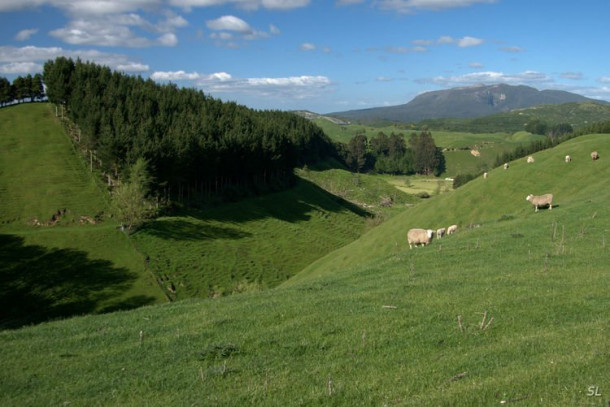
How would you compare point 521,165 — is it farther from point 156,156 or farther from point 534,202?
point 156,156

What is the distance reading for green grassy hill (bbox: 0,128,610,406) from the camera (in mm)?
10820

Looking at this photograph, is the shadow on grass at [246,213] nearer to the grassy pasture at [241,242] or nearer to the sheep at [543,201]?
the grassy pasture at [241,242]

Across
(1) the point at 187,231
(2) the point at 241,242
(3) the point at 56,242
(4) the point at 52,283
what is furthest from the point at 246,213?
(4) the point at 52,283

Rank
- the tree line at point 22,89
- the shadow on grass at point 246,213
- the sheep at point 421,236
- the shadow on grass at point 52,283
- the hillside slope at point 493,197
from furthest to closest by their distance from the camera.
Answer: the tree line at point 22,89
the shadow on grass at point 246,213
the hillside slope at point 493,197
the shadow on grass at point 52,283
the sheep at point 421,236

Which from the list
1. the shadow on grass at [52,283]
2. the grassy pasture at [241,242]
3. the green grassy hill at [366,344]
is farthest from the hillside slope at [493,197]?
the green grassy hill at [366,344]

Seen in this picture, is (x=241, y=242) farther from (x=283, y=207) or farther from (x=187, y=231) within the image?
(x=283, y=207)

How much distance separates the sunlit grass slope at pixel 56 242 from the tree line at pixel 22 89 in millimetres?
26417

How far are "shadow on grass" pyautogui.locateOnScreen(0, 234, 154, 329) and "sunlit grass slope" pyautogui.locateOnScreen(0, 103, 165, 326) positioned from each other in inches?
4.0

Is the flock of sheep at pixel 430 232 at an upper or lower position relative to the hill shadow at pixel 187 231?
upper

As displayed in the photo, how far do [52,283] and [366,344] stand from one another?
175 ft

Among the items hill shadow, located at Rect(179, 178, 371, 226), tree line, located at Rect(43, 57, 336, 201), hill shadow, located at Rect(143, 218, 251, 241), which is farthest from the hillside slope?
tree line, located at Rect(43, 57, 336, 201)

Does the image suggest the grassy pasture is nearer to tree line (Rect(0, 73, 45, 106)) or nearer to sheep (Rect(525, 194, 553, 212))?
sheep (Rect(525, 194, 553, 212))

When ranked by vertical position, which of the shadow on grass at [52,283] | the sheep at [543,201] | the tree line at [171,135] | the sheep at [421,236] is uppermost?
the tree line at [171,135]

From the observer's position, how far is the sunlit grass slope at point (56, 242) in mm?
53312
